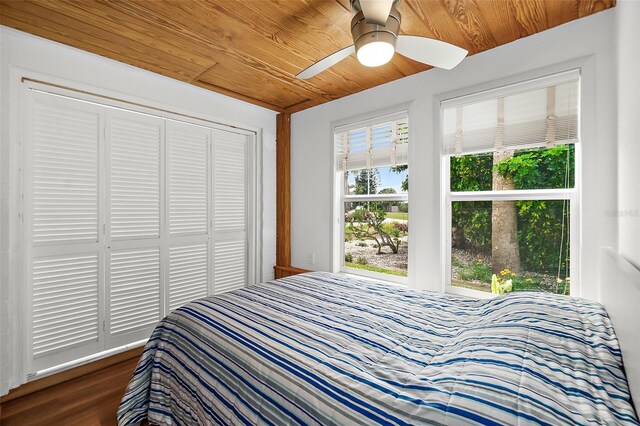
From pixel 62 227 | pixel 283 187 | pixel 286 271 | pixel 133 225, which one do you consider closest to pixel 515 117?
pixel 283 187

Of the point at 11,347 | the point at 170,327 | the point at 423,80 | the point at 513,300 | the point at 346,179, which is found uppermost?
the point at 423,80

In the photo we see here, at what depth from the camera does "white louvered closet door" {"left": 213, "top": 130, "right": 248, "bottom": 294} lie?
314 cm

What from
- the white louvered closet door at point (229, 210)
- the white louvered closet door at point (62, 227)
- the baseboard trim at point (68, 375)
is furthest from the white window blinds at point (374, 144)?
the baseboard trim at point (68, 375)

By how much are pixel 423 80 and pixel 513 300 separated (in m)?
1.89

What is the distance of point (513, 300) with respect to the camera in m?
1.39

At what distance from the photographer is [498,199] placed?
2225 mm

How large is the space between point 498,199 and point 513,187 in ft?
0.42

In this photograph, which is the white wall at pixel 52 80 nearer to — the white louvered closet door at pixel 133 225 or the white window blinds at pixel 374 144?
the white louvered closet door at pixel 133 225

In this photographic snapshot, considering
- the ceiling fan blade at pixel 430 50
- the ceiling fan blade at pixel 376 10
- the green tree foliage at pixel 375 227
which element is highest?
the ceiling fan blade at pixel 376 10

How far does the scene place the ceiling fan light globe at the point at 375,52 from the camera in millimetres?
1451

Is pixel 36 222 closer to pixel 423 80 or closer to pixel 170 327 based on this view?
pixel 170 327

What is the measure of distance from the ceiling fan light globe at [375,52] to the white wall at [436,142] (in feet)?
3.32

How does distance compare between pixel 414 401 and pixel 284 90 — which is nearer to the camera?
pixel 414 401

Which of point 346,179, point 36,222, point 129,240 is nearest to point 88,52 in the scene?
point 36,222
